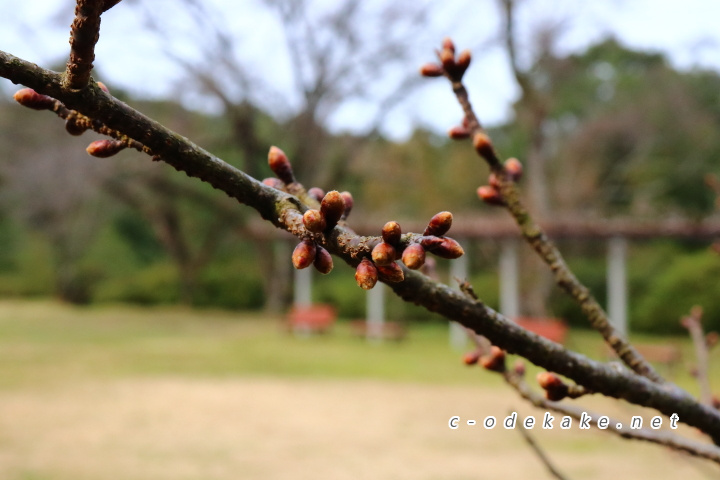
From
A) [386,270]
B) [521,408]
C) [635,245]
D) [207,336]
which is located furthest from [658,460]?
[635,245]

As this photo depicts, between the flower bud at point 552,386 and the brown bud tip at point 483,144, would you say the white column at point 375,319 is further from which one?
the flower bud at point 552,386

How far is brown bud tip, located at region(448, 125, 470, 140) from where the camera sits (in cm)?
105

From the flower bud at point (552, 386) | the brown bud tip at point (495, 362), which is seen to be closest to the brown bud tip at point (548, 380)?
the flower bud at point (552, 386)

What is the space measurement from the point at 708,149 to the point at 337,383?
14887 millimetres

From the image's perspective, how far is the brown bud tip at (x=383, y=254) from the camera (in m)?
0.45

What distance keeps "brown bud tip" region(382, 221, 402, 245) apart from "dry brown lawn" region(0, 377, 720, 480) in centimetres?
469

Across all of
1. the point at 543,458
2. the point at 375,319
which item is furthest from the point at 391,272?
the point at 375,319

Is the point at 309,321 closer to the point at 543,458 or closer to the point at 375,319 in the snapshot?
the point at 375,319

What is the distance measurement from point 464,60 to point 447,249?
51 centimetres

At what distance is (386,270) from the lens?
0.50 meters

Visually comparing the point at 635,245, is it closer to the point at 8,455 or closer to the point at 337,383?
the point at 337,383

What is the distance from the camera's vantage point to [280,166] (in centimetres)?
78

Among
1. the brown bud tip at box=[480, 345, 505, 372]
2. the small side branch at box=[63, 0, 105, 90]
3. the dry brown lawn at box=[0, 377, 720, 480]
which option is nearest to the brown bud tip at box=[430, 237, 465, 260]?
the small side branch at box=[63, 0, 105, 90]

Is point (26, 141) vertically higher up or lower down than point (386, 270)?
higher up
